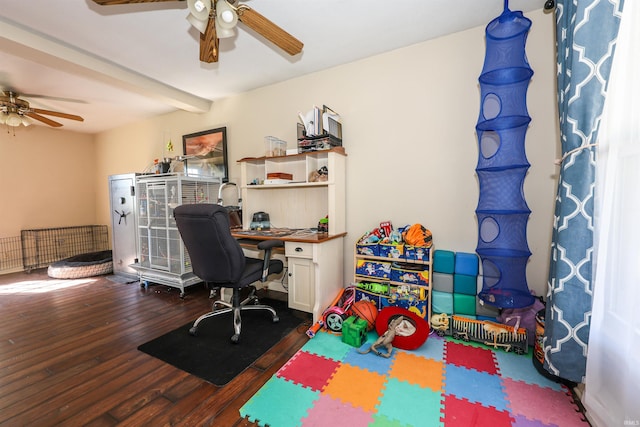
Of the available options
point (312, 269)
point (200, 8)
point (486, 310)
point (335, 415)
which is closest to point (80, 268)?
point (312, 269)

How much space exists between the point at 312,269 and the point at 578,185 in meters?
1.91

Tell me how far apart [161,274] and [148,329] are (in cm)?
122

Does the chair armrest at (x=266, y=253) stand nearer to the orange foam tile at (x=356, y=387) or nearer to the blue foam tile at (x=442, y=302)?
the orange foam tile at (x=356, y=387)

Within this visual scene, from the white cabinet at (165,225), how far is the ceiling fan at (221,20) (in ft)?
6.15

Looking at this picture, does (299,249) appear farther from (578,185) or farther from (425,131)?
(578,185)

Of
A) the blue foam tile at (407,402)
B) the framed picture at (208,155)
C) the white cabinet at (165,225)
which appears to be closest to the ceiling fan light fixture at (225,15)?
the white cabinet at (165,225)

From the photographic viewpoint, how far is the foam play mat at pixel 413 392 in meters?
1.30

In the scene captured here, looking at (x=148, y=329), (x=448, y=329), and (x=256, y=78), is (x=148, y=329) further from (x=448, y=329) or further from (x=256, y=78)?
(x=256, y=78)

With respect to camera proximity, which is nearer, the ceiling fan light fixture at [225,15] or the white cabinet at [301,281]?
the ceiling fan light fixture at [225,15]

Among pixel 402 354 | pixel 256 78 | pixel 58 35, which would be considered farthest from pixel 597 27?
pixel 58 35

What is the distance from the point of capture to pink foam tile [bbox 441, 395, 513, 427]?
1.26 meters

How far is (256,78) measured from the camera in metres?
3.04

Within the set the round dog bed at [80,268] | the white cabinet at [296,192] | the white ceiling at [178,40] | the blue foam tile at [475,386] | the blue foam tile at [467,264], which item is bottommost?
the blue foam tile at [475,386]

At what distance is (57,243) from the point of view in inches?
191
